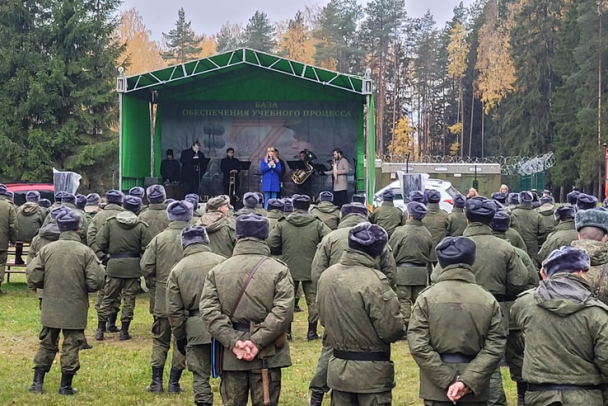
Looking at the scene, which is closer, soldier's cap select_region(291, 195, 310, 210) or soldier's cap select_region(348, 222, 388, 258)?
soldier's cap select_region(348, 222, 388, 258)

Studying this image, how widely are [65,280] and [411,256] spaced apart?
4587 millimetres

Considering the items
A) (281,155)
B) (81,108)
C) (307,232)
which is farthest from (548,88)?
(307,232)

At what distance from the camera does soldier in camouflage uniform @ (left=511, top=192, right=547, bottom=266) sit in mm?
12758

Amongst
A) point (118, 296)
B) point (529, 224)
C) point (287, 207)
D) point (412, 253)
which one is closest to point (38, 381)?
point (118, 296)

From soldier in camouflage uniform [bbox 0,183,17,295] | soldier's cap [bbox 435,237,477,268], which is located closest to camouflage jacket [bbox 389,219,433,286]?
soldier's cap [bbox 435,237,477,268]

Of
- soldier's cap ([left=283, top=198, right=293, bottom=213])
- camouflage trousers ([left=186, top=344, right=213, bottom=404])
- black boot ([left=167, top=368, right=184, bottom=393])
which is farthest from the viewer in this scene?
soldier's cap ([left=283, top=198, right=293, bottom=213])

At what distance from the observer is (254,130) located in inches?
814

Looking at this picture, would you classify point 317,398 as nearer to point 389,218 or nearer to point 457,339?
point 457,339

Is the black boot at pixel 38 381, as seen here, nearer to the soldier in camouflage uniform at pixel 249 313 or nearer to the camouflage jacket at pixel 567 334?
the soldier in camouflage uniform at pixel 249 313

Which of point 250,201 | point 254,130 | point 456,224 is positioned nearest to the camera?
point 250,201

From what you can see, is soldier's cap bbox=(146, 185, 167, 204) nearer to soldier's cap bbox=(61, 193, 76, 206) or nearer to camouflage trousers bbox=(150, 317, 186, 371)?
soldier's cap bbox=(61, 193, 76, 206)

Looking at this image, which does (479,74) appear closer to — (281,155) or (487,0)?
(487,0)

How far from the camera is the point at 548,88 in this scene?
55.5m

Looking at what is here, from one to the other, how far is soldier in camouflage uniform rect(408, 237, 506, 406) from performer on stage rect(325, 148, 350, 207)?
1390 cm
